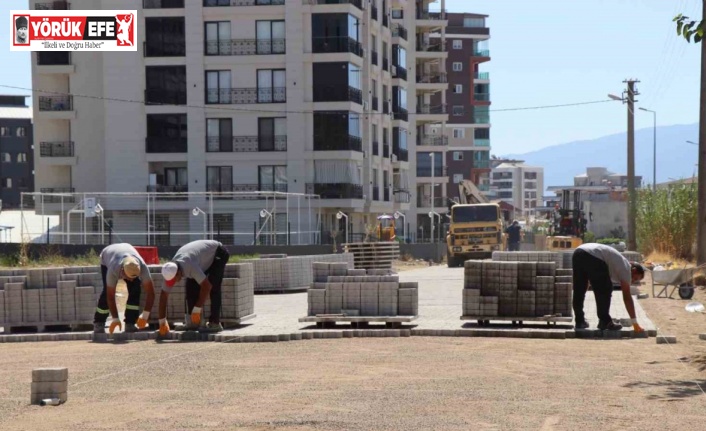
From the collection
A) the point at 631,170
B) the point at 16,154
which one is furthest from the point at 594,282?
the point at 16,154

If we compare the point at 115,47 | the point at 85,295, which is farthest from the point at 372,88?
the point at 85,295

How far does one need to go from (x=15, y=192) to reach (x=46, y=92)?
60.7m

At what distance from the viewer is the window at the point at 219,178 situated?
63625 millimetres

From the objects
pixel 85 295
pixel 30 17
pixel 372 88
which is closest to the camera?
pixel 85 295

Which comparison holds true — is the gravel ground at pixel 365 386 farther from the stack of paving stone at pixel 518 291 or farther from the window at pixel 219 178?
the window at pixel 219 178

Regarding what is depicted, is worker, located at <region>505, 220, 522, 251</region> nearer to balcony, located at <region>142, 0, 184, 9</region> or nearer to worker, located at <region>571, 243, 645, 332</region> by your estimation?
balcony, located at <region>142, 0, 184, 9</region>

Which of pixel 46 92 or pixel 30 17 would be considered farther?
pixel 46 92

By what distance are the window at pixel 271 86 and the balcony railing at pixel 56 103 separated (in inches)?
451

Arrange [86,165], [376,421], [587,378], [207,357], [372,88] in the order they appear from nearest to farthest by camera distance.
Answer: [376,421]
[587,378]
[207,357]
[86,165]
[372,88]

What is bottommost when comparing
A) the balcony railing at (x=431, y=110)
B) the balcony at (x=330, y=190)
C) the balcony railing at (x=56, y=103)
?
the balcony at (x=330, y=190)

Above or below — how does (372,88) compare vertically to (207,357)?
above

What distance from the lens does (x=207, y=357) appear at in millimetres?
15695

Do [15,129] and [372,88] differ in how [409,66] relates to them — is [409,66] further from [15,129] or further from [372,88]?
[15,129]

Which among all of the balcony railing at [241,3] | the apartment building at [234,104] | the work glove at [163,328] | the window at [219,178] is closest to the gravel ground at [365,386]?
the work glove at [163,328]
